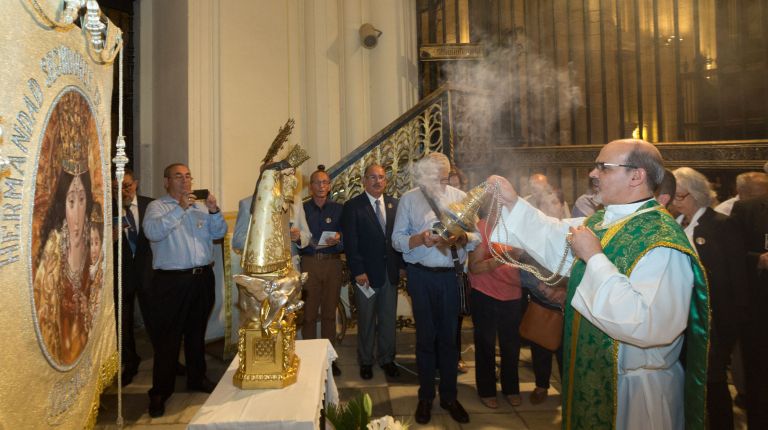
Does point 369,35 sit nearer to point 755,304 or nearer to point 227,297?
point 227,297

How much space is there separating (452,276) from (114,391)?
10.6 ft

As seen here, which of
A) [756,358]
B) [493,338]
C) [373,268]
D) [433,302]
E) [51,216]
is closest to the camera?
[51,216]

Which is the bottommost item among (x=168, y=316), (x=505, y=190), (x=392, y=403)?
(x=392, y=403)

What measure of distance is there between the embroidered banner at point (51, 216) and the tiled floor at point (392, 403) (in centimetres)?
227

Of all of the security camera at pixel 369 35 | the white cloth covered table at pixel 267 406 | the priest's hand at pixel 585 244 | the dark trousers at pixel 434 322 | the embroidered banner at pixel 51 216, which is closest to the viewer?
the embroidered banner at pixel 51 216

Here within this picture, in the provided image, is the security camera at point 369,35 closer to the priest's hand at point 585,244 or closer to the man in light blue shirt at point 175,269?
the man in light blue shirt at point 175,269

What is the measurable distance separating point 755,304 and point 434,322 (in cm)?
233

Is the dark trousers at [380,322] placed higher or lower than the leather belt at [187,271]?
lower

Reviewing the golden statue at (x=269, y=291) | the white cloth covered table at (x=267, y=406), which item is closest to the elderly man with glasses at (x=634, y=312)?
the white cloth covered table at (x=267, y=406)

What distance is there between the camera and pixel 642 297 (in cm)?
187

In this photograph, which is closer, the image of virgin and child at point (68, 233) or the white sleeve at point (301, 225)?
the image of virgin and child at point (68, 233)

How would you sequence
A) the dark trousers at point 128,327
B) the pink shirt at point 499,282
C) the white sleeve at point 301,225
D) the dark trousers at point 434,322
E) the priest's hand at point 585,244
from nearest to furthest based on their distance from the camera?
the priest's hand at point 585,244, the dark trousers at point 434,322, the pink shirt at point 499,282, the dark trousers at point 128,327, the white sleeve at point 301,225

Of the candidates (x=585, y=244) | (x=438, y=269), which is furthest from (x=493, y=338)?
(x=585, y=244)

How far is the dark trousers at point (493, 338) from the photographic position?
4062 mm
